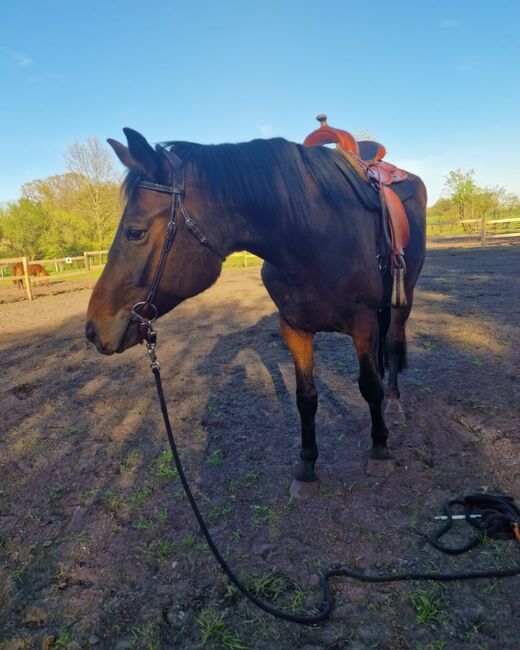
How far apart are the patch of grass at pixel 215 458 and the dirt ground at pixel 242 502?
0.01m

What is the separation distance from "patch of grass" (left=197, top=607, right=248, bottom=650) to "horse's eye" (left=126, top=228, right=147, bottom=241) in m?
1.78

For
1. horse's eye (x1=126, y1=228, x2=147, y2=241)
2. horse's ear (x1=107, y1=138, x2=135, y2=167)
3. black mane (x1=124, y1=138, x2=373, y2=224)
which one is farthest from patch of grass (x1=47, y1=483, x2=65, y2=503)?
horse's ear (x1=107, y1=138, x2=135, y2=167)

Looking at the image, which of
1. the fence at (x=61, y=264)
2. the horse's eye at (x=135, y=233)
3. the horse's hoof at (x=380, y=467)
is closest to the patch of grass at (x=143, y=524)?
the horse's hoof at (x=380, y=467)

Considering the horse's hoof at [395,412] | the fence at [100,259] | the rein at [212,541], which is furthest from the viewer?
the fence at [100,259]

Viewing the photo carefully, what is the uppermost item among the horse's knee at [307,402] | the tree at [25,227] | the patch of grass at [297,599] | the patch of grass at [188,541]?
the tree at [25,227]

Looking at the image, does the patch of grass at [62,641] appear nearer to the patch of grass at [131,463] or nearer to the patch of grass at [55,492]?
the patch of grass at [55,492]

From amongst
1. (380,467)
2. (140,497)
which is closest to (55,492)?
(140,497)

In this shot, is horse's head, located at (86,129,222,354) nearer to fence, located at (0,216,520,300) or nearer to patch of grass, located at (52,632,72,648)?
patch of grass, located at (52,632,72,648)

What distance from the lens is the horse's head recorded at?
6.31 ft

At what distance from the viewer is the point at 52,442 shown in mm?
3654

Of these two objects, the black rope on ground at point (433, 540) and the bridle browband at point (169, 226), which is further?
the bridle browband at point (169, 226)

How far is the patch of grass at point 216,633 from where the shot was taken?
1.65 metres

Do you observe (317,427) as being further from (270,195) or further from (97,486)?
(270,195)

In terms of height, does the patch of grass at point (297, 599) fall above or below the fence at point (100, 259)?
below
